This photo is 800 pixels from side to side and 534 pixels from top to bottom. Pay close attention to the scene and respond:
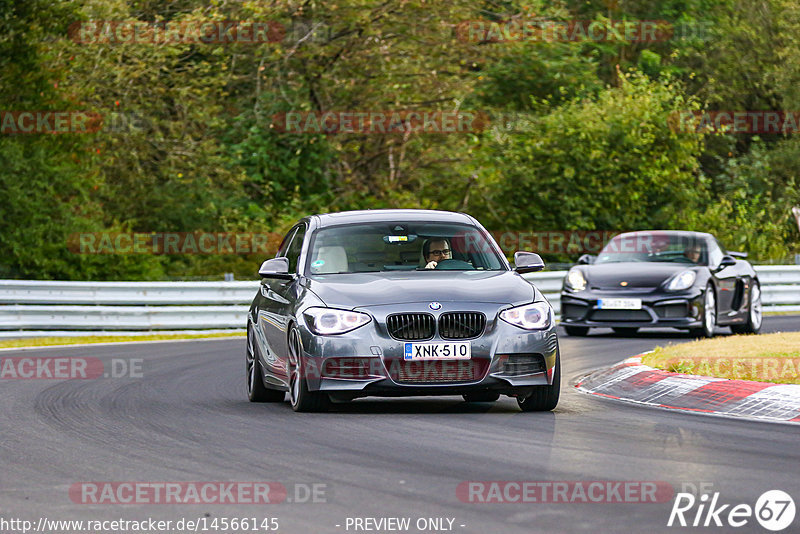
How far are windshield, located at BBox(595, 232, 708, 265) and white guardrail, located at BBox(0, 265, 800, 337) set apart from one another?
18.7ft

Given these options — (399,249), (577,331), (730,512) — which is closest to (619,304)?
(577,331)

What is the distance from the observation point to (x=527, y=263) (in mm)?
11445

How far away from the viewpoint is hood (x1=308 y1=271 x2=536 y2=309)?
10344 mm

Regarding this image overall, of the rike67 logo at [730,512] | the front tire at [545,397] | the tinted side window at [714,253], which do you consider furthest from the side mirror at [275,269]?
the tinted side window at [714,253]

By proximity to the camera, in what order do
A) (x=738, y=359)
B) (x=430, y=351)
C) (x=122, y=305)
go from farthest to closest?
(x=122, y=305) → (x=738, y=359) → (x=430, y=351)

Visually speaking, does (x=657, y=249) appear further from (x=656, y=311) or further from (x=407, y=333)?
(x=407, y=333)

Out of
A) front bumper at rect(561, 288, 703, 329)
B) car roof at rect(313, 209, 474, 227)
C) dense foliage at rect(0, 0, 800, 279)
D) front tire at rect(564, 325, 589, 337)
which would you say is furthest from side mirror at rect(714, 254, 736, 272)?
dense foliage at rect(0, 0, 800, 279)

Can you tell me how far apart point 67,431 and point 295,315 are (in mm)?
1868

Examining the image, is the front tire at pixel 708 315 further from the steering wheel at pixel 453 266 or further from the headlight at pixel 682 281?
the steering wheel at pixel 453 266

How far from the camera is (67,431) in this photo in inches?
382

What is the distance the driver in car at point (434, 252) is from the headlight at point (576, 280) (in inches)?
337

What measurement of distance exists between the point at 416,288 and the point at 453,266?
40.4 inches

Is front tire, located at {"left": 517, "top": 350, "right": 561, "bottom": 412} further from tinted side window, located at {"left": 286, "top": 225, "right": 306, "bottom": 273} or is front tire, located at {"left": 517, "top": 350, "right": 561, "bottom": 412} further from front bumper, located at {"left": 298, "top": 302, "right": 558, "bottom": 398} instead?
tinted side window, located at {"left": 286, "top": 225, "right": 306, "bottom": 273}

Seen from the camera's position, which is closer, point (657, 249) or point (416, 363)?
point (416, 363)
